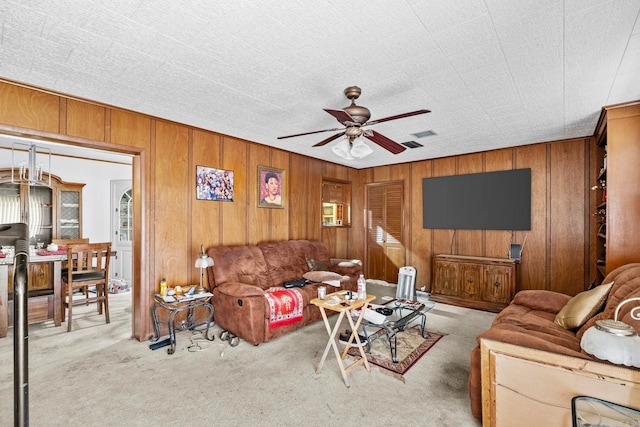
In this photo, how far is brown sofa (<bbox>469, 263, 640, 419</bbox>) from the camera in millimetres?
1931

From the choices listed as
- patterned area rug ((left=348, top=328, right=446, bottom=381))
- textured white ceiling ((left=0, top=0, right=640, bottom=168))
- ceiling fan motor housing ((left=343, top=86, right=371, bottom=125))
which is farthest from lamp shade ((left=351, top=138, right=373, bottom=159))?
patterned area rug ((left=348, top=328, right=446, bottom=381))

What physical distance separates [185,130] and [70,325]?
2.86m

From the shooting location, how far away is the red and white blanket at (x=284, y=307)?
3.51 meters

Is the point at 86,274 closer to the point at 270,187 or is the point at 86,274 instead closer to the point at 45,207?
the point at 45,207

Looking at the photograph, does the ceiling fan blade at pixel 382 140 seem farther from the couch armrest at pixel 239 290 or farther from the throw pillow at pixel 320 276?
the throw pillow at pixel 320 276

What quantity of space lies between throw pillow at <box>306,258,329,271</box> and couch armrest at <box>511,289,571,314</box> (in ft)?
9.09

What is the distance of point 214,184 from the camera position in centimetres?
438

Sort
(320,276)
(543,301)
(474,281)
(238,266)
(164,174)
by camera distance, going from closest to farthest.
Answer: (543,301) < (164,174) < (238,266) < (320,276) < (474,281)

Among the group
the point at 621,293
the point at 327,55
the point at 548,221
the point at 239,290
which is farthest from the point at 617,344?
the point at 548,221

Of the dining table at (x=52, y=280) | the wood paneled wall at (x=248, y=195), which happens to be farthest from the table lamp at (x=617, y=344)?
the dining table at (x=52, y=280)

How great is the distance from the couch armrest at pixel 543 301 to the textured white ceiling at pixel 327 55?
6.74ft

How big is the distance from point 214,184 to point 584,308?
168 inches

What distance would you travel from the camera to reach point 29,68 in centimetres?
256

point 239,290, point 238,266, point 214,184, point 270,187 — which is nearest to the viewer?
point 239,290
